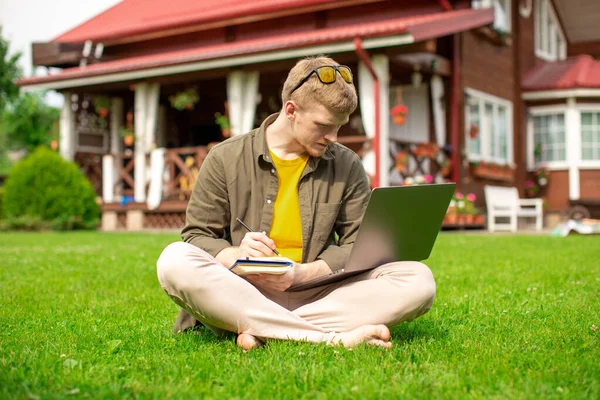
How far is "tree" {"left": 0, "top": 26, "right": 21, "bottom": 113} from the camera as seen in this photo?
35.9m

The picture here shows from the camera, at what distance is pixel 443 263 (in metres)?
7.23

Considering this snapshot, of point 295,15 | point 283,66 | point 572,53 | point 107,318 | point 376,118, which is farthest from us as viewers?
point 572,53

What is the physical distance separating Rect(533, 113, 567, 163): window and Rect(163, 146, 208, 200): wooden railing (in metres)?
8.14

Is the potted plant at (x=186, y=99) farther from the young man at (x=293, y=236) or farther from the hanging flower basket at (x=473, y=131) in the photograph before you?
the young man at (x=293, y=236)

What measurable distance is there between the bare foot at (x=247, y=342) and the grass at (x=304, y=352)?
66mm

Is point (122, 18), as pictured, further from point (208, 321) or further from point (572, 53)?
point (208, 321)

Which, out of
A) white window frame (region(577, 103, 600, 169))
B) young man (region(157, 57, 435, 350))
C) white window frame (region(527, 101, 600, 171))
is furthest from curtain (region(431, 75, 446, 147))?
young man (region(157, 57, 435, 350))

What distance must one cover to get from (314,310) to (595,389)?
1.29 metres

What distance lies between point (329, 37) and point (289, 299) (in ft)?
31.4

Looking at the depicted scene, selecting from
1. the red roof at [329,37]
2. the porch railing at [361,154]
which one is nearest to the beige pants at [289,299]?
the red roof at [329,37]

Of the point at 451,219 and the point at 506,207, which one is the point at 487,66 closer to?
the point at 506,207

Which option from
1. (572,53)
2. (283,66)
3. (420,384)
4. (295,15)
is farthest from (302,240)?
(572,53)

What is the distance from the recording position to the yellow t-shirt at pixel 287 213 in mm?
3518

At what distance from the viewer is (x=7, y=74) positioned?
3619cm
